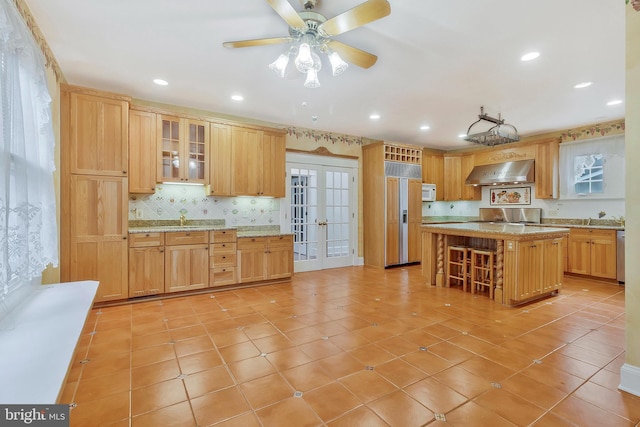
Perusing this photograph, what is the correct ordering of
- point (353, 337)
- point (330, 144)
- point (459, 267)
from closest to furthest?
point (353, 337), point (459, 267), point (330, 144)

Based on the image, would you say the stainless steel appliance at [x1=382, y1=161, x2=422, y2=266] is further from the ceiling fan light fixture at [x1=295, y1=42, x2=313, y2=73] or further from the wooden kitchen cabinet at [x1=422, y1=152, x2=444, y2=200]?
the ceiling fan light fixture at [x1=295, y1=42, x2=313, y2=73]

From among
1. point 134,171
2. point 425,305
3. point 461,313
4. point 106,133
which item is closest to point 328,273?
point 425,305

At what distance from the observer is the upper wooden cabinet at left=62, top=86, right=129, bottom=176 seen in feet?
11.2

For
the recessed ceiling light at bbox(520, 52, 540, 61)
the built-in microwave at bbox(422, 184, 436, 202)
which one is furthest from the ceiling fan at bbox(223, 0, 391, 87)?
the built-in microwave at bbox(422, 184, 436, 202)

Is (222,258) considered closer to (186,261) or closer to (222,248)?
(222,248)

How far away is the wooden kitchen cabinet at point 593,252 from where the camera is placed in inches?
185

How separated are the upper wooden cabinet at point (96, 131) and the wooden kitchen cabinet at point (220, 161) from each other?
108 centimetres

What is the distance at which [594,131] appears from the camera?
527 cm

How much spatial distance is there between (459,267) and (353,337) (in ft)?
8.79

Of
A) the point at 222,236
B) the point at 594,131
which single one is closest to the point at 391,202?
the point at 222,236

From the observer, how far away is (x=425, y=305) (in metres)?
3.70

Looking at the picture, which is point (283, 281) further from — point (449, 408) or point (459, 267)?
point (449, 408)

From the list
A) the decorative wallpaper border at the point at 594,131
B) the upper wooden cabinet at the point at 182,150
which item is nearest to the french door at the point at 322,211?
the upper wooden cabinet at the point at 182,150

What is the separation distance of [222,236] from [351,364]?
2.69m
